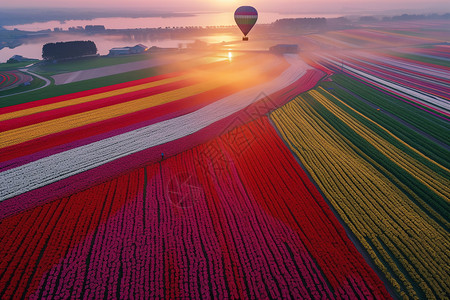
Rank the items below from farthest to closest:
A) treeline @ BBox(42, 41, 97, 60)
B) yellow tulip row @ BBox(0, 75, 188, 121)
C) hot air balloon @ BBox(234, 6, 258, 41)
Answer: treeline @ BBox(42, 41, 97, 60), hot air balloon @ BBox(234, 6, 258, 41), yellow tulip row @ BBox(0, 75, 188, 121)

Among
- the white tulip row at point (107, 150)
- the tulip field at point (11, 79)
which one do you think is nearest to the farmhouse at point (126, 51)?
the tulip field at point (11, 79)

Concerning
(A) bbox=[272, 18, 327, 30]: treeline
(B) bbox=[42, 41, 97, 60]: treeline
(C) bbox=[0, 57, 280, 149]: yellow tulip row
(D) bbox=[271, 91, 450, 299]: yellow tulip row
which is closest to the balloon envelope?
(C) bbox=[0, 57, 280, 149]: yellow tulip row

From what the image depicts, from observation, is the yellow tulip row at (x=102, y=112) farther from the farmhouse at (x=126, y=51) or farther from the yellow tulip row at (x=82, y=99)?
the farmhouse at (x=126, y=51)

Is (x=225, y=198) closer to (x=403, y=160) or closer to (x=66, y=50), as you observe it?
(x=403, y=160)

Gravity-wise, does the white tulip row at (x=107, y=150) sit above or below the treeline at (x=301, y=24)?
below

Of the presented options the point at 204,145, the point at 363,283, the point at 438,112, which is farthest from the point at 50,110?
→ the point at 438,112

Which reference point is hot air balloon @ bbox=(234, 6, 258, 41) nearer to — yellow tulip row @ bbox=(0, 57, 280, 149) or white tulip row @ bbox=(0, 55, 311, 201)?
yellow tulip row @ bbox=(0, 57, 280, 149)

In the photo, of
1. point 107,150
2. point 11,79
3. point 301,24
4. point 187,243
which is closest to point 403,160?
point 187,243

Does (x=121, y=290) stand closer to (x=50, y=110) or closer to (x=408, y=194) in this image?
(x=408, y=194)
